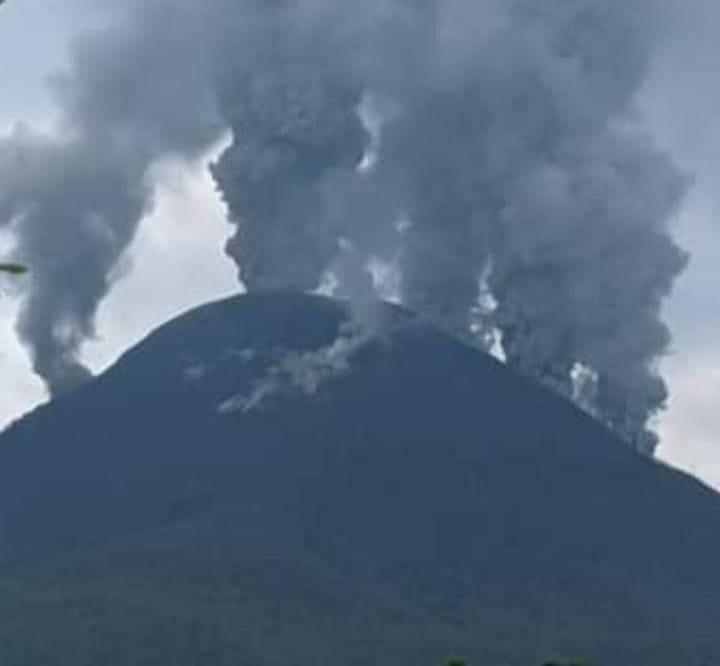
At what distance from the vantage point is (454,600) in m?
178

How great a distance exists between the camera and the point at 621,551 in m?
196

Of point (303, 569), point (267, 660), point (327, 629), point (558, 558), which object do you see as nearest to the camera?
point (267, 660)

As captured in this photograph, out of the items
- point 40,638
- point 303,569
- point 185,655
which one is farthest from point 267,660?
point 303,569

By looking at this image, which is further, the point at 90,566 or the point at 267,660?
the point at 90,566

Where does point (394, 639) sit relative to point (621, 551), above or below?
below

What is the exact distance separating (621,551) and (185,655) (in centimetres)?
5135

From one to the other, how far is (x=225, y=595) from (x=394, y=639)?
1347cm

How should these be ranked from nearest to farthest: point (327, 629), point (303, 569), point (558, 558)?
point (327, 629), point (303, 569), point (558, 558)

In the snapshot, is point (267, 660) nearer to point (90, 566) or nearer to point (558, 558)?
point (90, 566)

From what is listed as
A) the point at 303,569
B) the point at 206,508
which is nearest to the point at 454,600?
the point at 303,569

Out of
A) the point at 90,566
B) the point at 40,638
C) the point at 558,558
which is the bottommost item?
the point at 40,638

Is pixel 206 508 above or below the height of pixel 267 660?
above

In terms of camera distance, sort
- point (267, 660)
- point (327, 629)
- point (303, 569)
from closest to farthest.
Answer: point (267, 660), point (327, 629), point (303, 569)

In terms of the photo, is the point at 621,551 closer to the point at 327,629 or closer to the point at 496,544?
the point at 496,544
